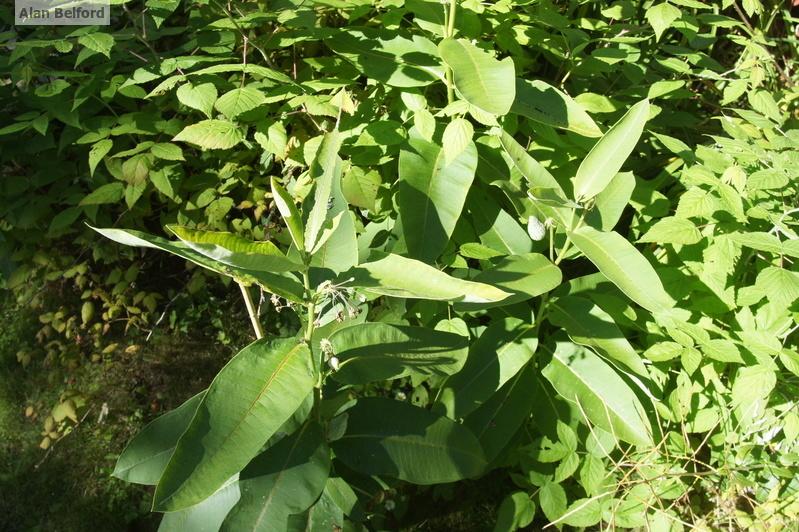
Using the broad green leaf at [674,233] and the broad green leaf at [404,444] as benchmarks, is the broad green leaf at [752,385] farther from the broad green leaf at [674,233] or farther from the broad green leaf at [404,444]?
the broad green leaf at [404,444]

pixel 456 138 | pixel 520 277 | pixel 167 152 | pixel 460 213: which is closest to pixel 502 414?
pixel 520 277

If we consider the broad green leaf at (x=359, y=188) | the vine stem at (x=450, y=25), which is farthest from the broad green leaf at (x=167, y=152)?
the vine stem at (x=450, y=25)

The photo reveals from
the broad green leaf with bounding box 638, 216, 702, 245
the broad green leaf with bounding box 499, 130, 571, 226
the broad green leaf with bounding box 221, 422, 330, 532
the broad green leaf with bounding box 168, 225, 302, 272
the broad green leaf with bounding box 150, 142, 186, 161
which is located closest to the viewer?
the broad green leaf with bounding box 168, 225, 302, 272

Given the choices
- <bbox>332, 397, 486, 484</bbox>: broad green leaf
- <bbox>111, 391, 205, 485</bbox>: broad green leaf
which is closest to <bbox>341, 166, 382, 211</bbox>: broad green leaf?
<bbox>332, 397, 486, 484</bbox>: broad green leaf

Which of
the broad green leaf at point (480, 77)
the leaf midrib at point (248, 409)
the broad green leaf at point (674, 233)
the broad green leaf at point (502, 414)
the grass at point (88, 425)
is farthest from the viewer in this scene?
the grass at point (88, 425)

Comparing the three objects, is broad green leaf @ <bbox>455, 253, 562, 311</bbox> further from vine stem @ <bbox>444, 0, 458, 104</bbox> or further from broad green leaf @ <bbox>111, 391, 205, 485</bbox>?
broad green leaf @ <bbox>111, 391, 205, 485</bbox>

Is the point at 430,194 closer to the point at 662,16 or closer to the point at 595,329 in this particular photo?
the point at 595,329

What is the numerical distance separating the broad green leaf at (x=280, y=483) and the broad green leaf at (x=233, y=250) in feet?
1.43

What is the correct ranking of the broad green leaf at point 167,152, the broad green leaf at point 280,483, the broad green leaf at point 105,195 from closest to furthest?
the broad green leaf at point 280,483 < the broad green leaf at point 167,152 < the broad green leaf at point 105,195

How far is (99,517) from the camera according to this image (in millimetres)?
2723

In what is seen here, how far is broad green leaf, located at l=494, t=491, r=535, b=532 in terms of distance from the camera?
7.06ft

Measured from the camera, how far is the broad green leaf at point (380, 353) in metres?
1.56

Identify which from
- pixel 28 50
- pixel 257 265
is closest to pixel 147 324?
pixel 28 50

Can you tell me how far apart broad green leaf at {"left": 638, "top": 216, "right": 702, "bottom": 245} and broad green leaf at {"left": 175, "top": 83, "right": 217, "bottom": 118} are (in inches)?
48.4
